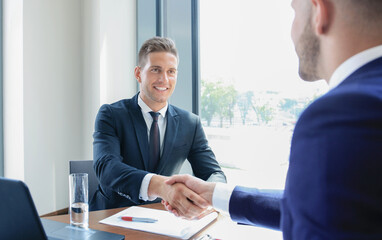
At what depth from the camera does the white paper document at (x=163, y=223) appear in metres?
1.32

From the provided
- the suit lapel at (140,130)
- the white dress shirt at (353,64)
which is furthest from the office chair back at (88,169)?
the white dress shirt at (353,64)

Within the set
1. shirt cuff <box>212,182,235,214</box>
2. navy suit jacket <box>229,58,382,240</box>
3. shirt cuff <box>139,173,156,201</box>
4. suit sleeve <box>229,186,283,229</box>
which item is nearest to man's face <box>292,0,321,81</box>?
navy suit jacket <box>229,58,382,240</box>

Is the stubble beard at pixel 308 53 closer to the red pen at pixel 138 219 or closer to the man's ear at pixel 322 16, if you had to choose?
the man's ear at pixel 322 16

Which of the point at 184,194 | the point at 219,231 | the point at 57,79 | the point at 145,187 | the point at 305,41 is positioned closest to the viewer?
the point at 305,41

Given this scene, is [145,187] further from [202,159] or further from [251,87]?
[251,87]

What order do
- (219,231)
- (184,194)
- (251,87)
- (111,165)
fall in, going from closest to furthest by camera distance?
(219,231)
(184,194)
(111,165)
(251,87)

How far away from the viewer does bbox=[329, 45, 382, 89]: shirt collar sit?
2.31 ft

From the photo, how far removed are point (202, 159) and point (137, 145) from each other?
1.41ft

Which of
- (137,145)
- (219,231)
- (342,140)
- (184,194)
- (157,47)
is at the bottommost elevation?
(219,231)

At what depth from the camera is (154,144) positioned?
2287 millimetres

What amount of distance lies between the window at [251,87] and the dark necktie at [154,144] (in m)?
0.71

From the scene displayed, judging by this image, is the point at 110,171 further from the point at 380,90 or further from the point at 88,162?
the point at 380,90

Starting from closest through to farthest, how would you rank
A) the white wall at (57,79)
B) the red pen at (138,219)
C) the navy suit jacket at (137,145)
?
the red pen at (138,219) → the navy suit jacket at (137,145) → the white wall at (57,79)

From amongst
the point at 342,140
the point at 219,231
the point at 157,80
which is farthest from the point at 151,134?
the point at 342,140
